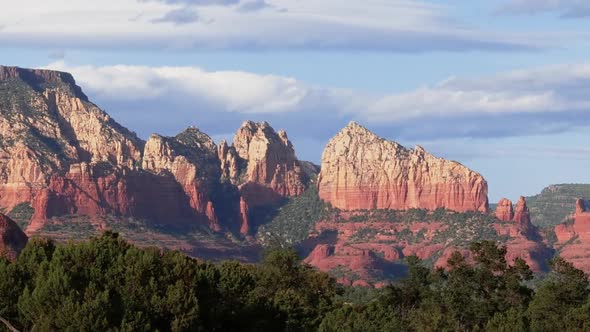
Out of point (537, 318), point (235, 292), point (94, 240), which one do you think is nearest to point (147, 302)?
point (94, 240)

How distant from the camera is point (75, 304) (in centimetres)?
12050

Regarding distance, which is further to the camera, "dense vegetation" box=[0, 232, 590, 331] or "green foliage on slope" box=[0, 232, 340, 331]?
"dense vegetation" box=[0, 232, 590, 331]

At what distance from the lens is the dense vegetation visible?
123 meters

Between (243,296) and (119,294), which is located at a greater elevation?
(243,296)

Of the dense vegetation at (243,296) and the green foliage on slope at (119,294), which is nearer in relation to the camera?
the green foliage on slope at (119,294)

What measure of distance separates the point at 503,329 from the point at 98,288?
1485 inches

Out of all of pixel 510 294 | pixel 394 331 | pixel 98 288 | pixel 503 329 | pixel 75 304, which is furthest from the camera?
pixel 510 294

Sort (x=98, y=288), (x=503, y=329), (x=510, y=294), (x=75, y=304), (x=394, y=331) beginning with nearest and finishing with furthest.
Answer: (x=75, y=304) → (x=98, y=288) → (x=503, y=329) → (x=394, y=331) → (x=510, y=294)

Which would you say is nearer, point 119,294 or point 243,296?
point 119,294

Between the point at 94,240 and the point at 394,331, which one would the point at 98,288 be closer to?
the point at 94,240

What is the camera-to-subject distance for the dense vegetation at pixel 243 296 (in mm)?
123125

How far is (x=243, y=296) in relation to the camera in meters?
154

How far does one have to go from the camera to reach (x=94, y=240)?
468 ft

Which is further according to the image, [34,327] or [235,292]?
[235,292]
